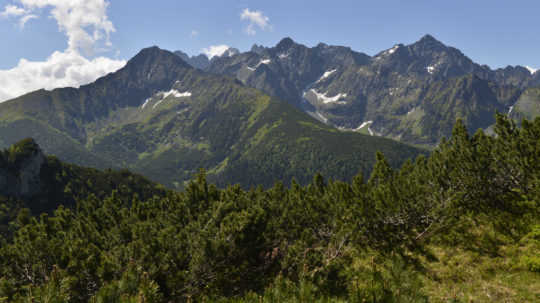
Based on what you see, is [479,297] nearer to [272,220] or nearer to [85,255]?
[272,220]

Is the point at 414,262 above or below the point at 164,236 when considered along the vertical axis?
below

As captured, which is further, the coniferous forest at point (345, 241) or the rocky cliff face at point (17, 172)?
the rocky cliff face at point (17, 172)

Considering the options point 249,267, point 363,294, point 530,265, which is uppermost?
point 363,294

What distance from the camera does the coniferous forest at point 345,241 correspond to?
20.8 meters

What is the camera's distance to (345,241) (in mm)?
27766

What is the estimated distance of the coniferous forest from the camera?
2081 centimetres

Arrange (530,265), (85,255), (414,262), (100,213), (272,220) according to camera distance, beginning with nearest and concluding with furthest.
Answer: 1. (530,265)
2. (414,262)
3. (85,255)
4. (272,220)
5. (100,213)

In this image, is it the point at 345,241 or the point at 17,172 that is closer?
the point at 345,241

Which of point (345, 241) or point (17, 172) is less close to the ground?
point (345, 241)

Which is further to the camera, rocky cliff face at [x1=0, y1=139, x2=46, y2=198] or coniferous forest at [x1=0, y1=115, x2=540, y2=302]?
rocky cliff face at [x1=0, y1=139, x2=46, y2=198]

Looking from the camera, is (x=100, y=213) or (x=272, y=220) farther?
(x=100, y=213)

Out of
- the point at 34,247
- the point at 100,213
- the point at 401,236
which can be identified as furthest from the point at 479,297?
the point at 100,213

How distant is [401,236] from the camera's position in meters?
30.0

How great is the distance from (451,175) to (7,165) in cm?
25462
